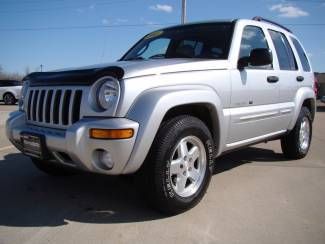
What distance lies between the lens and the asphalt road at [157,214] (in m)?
3.05

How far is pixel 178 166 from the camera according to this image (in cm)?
353

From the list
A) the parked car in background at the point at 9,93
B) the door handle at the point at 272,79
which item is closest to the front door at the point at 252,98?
the door handle at the point at 272,79

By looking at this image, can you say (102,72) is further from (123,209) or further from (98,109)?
(123,209)

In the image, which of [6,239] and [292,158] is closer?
[6,239]

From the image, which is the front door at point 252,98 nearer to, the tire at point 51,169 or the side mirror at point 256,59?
the side mirror at point 256,59

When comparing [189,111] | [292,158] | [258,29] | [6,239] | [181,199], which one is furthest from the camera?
[292,158]

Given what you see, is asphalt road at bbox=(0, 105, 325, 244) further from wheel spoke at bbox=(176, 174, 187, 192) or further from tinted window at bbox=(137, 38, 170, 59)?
tinted window at bbox=(137, 38, 170, 59)

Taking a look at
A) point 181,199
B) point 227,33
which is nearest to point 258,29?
point 227,33

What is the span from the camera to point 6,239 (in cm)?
297

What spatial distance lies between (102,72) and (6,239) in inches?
58.0

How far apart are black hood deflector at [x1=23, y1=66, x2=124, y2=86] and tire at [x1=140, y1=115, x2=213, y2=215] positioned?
636 mm

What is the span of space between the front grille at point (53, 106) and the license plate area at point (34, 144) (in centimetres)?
18

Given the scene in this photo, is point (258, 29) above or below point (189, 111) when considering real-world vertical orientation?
above


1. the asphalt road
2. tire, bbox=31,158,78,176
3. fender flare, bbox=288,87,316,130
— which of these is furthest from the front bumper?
fender flare, bbox=288,87,316,130
